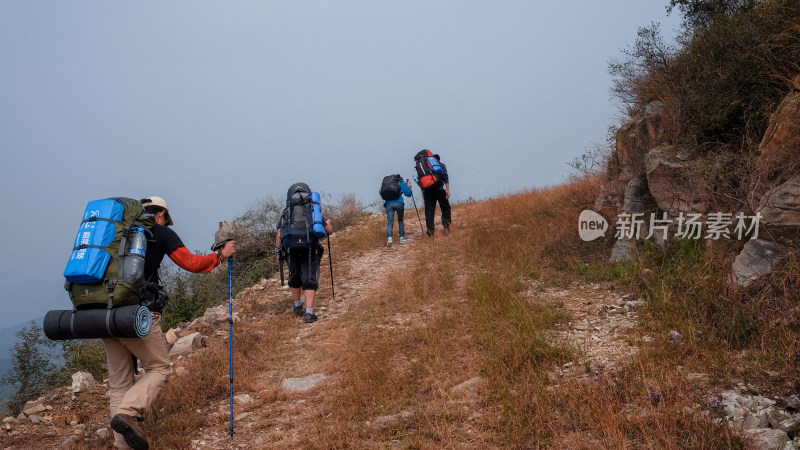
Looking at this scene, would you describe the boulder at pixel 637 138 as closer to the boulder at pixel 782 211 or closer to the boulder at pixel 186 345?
the boulder at pixel 782 211

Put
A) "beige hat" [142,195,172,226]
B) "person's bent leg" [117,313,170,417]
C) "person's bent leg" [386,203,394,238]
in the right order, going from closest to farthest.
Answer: "person's bent leg" [117,313,170,417]
"beige hat" [142,195,172,226]
"person's bent leg" [386,203,394,238]

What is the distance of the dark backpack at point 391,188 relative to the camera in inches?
480

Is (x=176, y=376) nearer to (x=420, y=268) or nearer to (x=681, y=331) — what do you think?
(x=420, y=268)

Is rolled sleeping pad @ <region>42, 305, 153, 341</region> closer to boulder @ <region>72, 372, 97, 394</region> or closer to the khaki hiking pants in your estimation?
the khaki hiking pants

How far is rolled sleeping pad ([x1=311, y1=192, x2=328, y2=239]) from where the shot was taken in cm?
771

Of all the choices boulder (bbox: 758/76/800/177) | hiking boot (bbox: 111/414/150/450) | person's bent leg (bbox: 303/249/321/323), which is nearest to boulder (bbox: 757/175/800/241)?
boulder (bbox: 758/76/800/177)

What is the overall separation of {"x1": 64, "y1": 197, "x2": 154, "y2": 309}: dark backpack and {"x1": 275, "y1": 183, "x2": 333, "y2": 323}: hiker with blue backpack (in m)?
3.21

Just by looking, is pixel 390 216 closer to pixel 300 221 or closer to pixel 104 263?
pixel 300 221

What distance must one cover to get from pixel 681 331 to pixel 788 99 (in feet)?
10.5

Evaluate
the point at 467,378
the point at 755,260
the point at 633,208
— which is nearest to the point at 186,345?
the point at 467,378

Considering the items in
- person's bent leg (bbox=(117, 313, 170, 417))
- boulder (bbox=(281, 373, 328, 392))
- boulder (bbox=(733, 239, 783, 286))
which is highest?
boulder (bbox=(733, 239, 783, 286))

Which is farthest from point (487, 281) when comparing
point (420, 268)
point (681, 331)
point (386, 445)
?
point (386, 445)

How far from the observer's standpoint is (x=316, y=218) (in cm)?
782

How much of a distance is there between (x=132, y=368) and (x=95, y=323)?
0.81 meters
